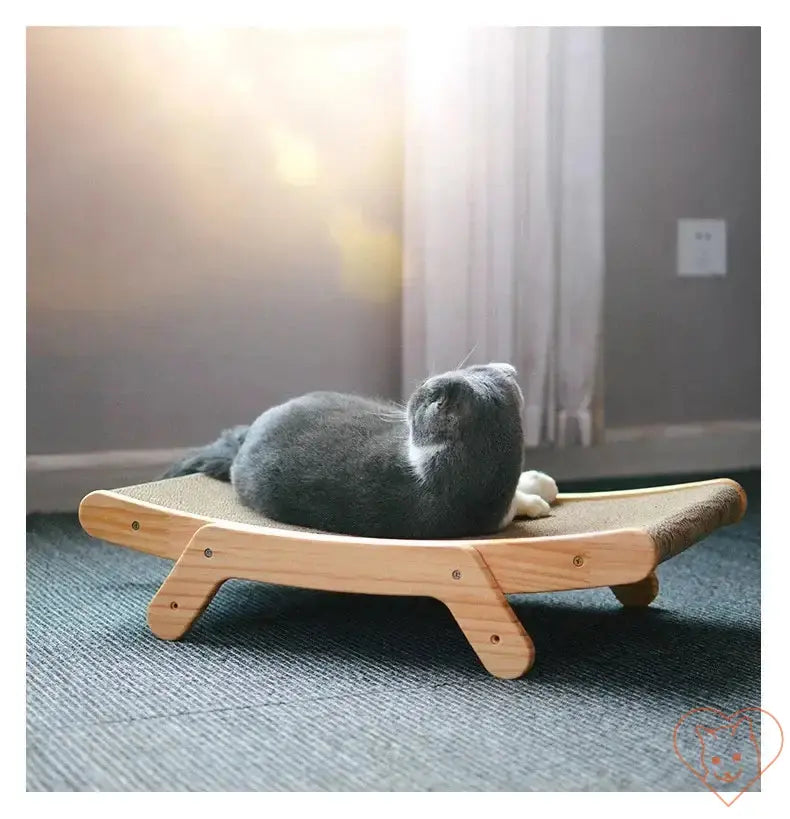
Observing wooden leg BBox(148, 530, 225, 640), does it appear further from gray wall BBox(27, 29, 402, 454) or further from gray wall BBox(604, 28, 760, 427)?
gray wall BBox(604, 28, 760, 427)

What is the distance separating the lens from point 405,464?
1356 millimetres

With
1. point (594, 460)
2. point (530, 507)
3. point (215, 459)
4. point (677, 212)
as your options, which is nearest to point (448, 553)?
point (530, 507)

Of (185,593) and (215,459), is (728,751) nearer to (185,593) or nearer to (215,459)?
(185,593)

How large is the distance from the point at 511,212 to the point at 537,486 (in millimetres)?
866

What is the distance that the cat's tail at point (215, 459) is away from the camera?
1651 mm

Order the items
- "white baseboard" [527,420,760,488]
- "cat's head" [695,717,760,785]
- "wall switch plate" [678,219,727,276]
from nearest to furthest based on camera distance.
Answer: "cat's head" [695,717,760,785] < "white baseboard" [527,420,760,488] < "wall switch plate" [678,219,727,276]

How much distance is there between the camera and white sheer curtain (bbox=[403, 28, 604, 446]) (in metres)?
2.17

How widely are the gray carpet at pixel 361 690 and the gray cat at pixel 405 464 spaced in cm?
15

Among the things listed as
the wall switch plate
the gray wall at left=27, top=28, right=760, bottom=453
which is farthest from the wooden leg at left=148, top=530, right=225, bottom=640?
the wall switch plate

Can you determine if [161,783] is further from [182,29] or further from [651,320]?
[651,320]

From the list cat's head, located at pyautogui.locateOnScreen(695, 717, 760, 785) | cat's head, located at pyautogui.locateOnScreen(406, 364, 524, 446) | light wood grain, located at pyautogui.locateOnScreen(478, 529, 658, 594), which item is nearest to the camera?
cat's head, located at pyautogui.locateOnScreen(695, 717, 760, 785)

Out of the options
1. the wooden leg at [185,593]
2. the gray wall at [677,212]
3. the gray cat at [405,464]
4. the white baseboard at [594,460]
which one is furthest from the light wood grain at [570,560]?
the gray wall at [677,212]

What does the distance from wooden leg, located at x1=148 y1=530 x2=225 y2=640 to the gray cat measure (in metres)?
0.14

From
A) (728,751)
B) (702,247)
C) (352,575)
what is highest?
(702,247)
